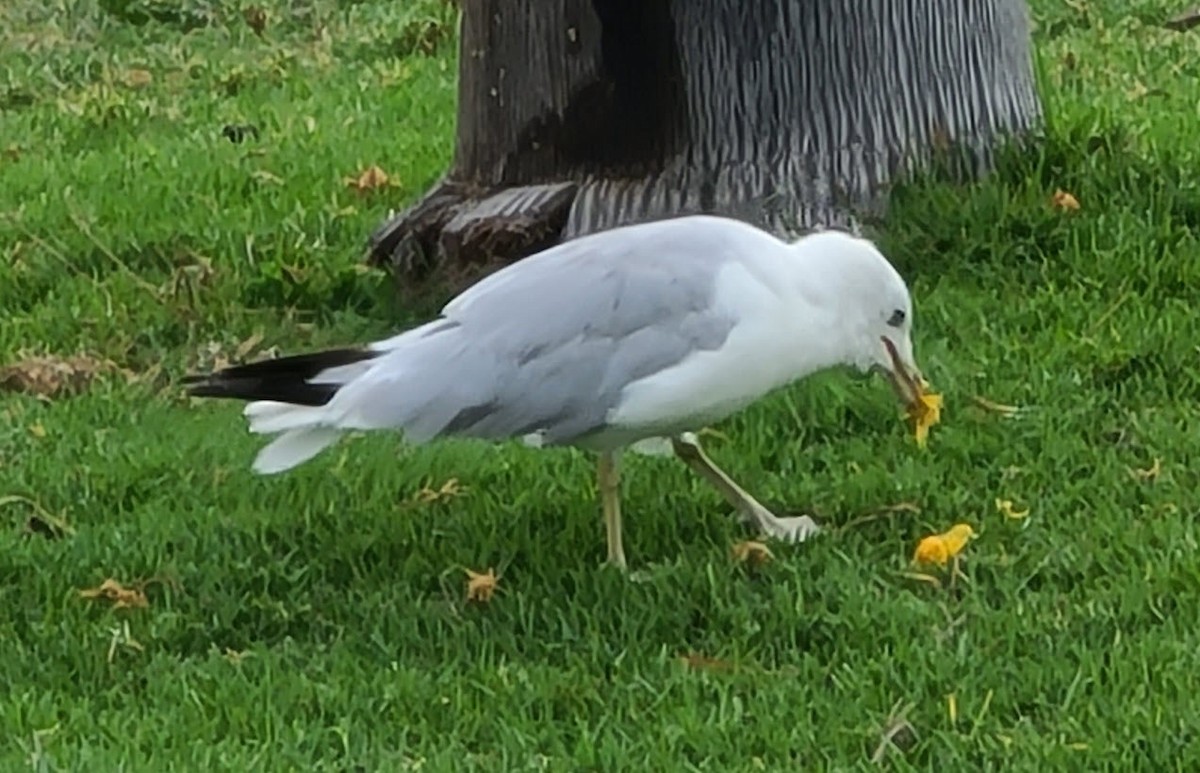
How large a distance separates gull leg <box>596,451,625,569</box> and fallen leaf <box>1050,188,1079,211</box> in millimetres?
1938

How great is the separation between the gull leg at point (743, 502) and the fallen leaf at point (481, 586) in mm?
504

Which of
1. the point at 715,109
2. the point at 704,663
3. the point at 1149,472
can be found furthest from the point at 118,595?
the point at 715,109

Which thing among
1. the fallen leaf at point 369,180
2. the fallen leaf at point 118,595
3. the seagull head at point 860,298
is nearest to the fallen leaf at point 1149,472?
the seagull head at point 860,298

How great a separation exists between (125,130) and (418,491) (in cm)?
398

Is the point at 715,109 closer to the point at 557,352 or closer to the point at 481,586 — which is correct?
the point at 557,352

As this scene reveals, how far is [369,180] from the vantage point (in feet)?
22.8

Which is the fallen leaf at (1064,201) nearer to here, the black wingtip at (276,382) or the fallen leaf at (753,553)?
the fallen leaf at (753,553)

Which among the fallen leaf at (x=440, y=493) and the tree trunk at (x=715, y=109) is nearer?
the fallen leaf at (x=440, y=493)

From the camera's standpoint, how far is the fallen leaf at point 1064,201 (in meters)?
5.77

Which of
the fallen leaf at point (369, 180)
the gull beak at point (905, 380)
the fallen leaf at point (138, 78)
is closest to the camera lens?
the gull beak at point (905, 380)

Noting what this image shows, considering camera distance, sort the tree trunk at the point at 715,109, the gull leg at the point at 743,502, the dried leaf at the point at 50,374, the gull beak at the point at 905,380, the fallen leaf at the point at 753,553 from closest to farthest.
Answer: the fallen leaf at the point at 753,553
the gull leg at the point at 743,502
the gull beak at the point at 905,380
the dried leaf at the point at 50,374
the tree trunk at the point at 715,109

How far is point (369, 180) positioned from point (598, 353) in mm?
3012

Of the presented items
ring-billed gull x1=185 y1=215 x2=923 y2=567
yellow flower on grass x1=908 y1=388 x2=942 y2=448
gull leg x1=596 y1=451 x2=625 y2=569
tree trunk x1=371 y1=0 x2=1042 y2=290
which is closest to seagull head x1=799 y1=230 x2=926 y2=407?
ring-billed gull x1=185 y1=215 x2=923 y2=567

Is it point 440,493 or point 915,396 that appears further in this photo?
point 440,493
